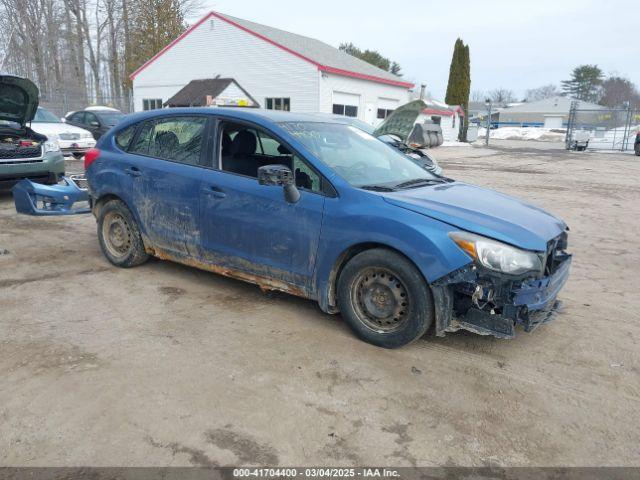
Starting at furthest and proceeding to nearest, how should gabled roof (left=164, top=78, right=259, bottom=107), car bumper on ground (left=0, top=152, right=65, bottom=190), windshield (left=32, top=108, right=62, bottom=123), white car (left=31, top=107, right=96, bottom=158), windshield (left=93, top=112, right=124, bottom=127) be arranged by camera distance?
gabled roof (left=164, top=78, right=259, bottom=107), windshield (left=93, top=112, right=124, bottom=127), white car (left=31, top=107, right=96, bottom=158), windshield (left=32, top=108, right=62, bottom=123), car bumper on ground (left=0, top=152, right=65, bottom=190)

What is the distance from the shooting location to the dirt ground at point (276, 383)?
106 inches

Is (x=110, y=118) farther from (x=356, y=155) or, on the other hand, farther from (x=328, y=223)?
(x=328, y=223)

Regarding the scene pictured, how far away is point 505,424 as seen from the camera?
9.71 feet

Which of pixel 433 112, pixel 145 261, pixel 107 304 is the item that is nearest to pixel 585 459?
pixel 107 304

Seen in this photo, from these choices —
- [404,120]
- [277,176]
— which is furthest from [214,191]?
[404,120]

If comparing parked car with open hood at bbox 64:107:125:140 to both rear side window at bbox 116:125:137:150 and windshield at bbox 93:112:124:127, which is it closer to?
windshield at bbox 93:112:124:127

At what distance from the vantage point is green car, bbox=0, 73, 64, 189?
324 inches

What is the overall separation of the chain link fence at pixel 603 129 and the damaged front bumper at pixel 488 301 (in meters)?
30.5

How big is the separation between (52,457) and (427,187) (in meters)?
3.20

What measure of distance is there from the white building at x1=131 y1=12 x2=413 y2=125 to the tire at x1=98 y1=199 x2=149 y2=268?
20247 millimetres

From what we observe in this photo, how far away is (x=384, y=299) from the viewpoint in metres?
3.76

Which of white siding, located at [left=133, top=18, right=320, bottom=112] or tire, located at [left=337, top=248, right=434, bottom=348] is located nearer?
tire, located at [left=337, top=248, right=434, bottom=348]

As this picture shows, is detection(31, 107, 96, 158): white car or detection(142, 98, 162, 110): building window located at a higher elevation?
detection(142, 98, 162, 110): building window

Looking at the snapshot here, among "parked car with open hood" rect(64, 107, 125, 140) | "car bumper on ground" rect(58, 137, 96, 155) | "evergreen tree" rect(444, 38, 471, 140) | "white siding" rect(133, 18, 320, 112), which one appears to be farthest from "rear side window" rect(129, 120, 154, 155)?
"evergreen tree" rect(444, 38, 471, 140)
